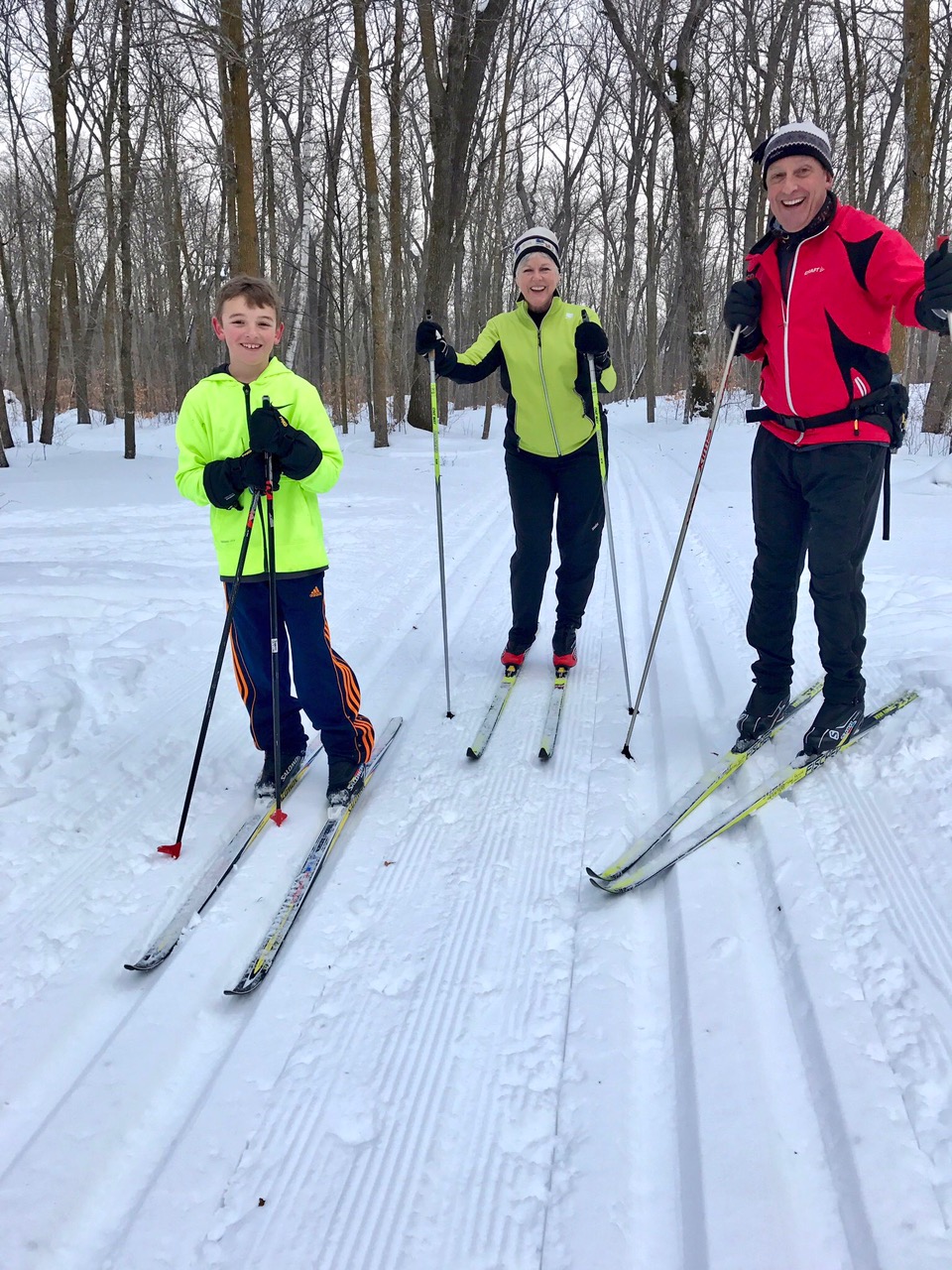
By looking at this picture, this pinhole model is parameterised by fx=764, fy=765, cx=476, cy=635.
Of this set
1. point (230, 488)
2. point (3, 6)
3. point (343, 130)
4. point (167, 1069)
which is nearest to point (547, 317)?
point (230, 488)

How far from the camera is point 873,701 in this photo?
331cm

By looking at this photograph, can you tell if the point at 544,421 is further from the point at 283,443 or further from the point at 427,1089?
the point at 427,1089

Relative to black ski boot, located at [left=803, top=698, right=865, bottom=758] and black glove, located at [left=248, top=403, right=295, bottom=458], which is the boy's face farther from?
black ski boot, located at [left=803, top=698, right=865, bottom=758]

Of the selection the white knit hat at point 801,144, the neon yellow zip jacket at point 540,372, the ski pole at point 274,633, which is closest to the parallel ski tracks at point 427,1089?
the ski pole at point 274,633

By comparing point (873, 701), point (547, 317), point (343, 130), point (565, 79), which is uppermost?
point (565, 79)

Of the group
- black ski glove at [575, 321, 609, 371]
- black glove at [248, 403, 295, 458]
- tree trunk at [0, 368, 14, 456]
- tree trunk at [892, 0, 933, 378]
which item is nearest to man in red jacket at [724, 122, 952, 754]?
black ski glove at [575, 321, 609, 371]

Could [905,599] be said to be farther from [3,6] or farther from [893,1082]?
[3,6]

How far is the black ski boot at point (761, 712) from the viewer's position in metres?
3.23

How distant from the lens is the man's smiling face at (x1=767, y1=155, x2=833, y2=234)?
2.61 meters

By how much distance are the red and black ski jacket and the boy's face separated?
1844 millimetres

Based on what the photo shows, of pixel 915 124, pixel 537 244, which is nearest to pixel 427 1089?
pixel 537 244

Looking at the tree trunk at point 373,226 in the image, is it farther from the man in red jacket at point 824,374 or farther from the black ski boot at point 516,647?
the man in red jacket at point 824,374

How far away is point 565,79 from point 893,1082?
28.6 metres

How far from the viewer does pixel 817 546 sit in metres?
2.89
